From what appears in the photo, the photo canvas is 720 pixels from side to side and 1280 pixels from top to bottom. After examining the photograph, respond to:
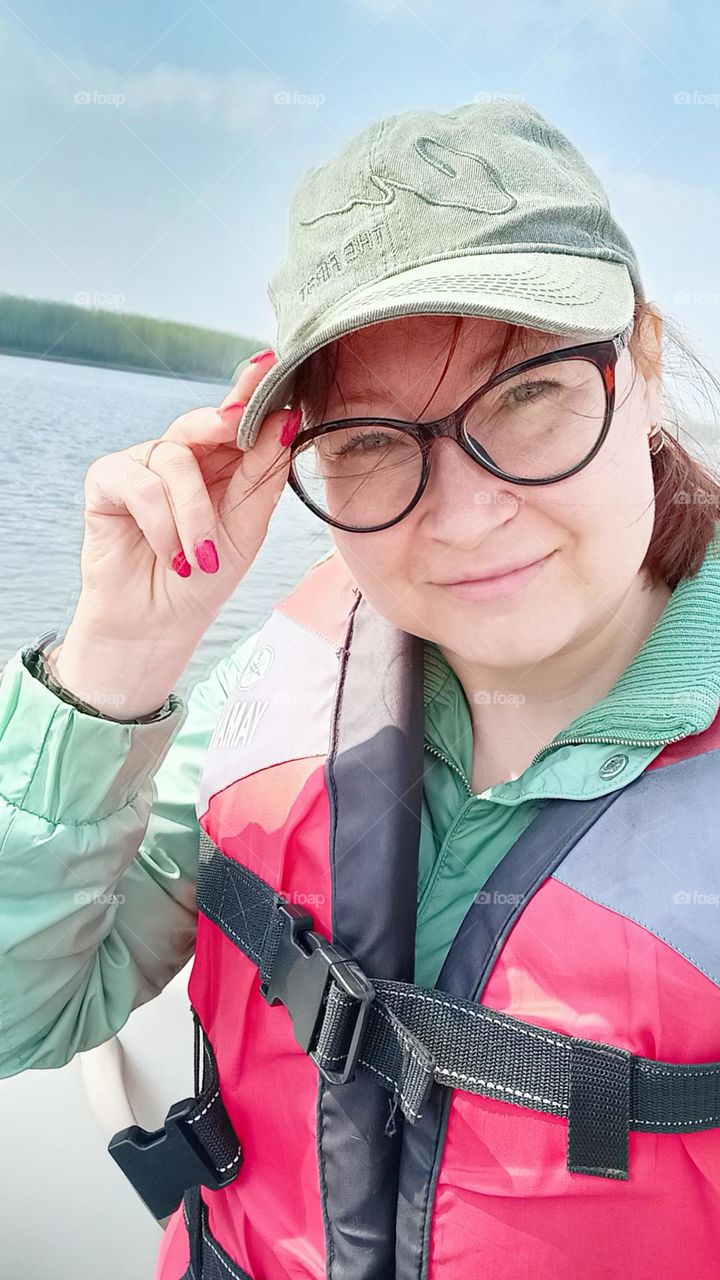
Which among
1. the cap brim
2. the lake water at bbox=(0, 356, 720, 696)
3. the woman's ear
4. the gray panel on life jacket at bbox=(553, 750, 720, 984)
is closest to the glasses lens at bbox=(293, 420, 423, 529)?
the cap brim

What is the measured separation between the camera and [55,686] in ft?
4.00

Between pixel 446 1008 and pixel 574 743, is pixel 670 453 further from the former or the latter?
pixel 446 1008

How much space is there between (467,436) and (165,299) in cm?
293

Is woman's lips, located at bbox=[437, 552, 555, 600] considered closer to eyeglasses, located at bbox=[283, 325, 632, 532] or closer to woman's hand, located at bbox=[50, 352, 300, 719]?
eyeglasses, located at bbox=[283, 325, 632, 532]

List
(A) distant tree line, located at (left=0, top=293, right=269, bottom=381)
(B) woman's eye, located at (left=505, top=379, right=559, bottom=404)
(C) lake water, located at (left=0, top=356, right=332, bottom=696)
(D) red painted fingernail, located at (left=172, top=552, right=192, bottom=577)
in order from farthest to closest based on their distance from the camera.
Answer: (A) distant tree line, located at (left=0, top=293, right=269, bottom=381) < (C) lake water, located at (left=0, top=356, right=332, bottom=696) < (D) red painted fingernail, located at (left=172, top=552, right=192, bottom=577) < (B) woman's eye, located at (left=505, top=379, right=559, bottom=404)

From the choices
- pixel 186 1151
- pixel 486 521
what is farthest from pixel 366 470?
pixel 186 1151

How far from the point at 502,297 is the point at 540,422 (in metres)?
0.15

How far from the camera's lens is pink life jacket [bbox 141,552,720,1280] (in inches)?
38.0

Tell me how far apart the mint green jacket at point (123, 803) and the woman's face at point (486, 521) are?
0.34ft

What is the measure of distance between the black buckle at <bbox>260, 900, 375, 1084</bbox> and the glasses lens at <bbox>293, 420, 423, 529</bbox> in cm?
47

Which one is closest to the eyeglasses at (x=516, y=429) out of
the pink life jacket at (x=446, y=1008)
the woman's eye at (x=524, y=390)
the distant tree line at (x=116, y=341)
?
the woman's eye at (x=524, y=390)

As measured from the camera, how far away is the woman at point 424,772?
0.94 metres

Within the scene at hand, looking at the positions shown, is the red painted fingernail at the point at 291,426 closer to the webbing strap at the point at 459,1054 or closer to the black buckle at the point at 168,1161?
the webbing strap at the point at 459,1054

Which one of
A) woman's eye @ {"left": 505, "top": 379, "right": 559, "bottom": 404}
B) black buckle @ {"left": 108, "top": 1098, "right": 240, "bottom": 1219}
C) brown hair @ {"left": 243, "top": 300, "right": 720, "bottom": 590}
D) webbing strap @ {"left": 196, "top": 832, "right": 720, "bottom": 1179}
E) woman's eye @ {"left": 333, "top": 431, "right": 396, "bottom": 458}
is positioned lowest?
black buckle @ {"left": 108, "top": 1098, "right": 240, "bottom": 1219}
